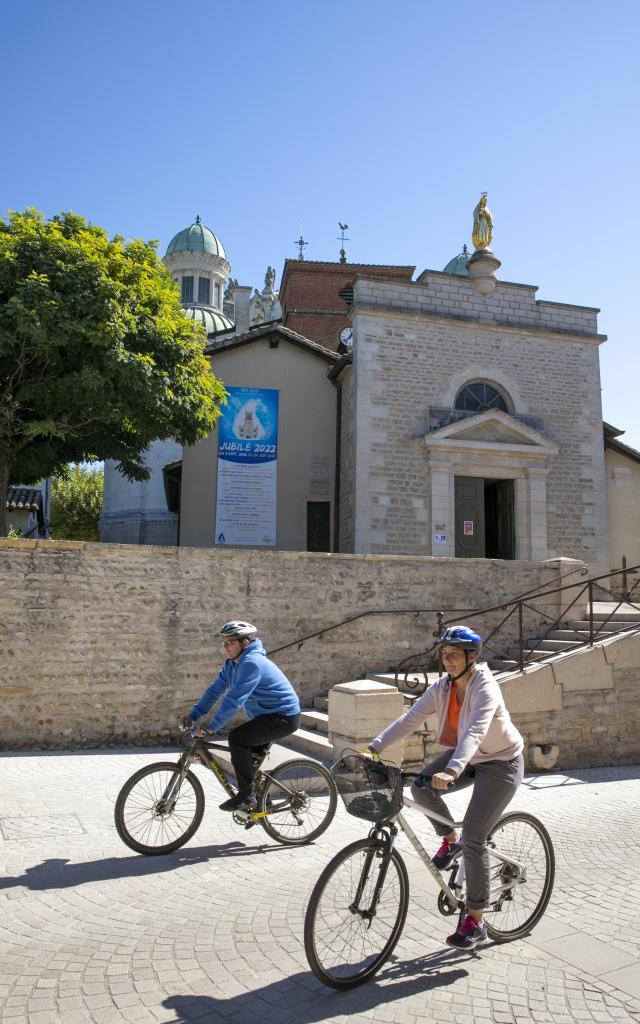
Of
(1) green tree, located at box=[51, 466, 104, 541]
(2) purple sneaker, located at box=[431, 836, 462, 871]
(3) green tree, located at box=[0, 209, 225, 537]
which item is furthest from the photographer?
(1) green tree, located at box=[51, 466, 104, 541]

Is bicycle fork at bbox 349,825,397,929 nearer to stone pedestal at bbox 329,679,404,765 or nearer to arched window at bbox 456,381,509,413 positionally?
stone pedestal at bbox 329,679,404,765

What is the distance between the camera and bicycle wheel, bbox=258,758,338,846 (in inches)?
229

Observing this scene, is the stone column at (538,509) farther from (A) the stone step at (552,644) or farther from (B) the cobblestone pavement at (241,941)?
(B) the cobblestone pavement at (241,941)

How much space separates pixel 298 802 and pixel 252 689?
3.57ft

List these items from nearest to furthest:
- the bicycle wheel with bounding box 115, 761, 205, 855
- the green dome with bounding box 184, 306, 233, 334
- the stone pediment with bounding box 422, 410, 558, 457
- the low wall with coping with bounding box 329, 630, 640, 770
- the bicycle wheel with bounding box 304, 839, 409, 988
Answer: the bicycle wheel with bounding box 304, 839, 409, 988, the bicycle wheel with bounding box 115, 761, 205, 855, the low wall with coping with bounding box 329, 630, 640, 770, the stone pediment with bounding box 422, 410, 558, 457, the green dome with bounding box 184, 306, 233, 334

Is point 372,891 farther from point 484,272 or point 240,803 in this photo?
point 484,272

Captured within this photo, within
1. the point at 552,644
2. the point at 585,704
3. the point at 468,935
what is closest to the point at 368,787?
the point at 468,935

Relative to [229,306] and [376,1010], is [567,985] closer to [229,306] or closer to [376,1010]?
[376,1010]

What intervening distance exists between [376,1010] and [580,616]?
32.0 feet

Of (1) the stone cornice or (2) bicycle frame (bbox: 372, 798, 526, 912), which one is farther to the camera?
(1) the stone cornice

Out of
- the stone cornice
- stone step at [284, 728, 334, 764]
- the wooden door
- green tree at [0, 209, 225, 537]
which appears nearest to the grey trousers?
stone step at [284, 728, 334, 764]

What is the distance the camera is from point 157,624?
9953mm

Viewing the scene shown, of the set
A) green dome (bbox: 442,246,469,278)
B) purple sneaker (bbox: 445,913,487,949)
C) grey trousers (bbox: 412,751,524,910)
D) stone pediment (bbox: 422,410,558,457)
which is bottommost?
purple sneaker (bbox: 445,913,487,949)

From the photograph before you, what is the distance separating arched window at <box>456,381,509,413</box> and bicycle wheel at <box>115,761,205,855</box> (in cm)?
1425
